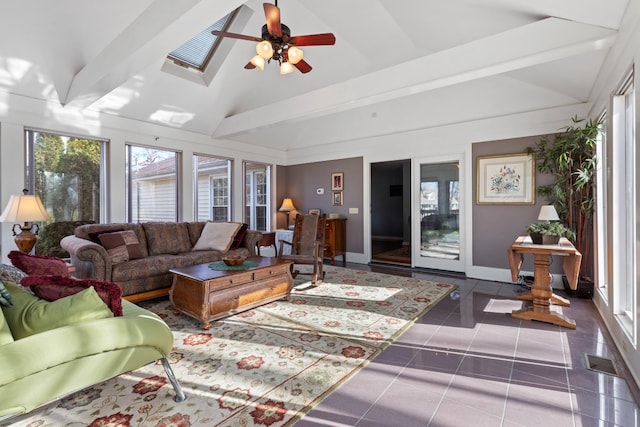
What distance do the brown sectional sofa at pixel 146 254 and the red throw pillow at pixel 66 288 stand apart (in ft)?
5.68

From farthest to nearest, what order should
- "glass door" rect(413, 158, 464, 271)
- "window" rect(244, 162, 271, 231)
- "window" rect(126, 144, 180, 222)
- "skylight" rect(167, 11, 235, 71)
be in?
1. "window" rect(244, 162, 271, 231)
2. "glass door" rect(413, 158, 464, 271)
3. "window" rect(126, 144, 180, 222)
4. "skylight" rect(167, 11, 235, 71)

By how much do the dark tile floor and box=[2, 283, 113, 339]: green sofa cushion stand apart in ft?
4.24

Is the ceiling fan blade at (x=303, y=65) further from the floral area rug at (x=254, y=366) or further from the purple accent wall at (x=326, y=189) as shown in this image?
the purple accent wall at (x=326, y=189)

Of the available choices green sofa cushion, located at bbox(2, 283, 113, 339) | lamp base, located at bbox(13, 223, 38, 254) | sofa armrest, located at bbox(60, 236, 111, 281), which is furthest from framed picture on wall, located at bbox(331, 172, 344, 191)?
green sofa cushion, located at bbox(2, 283, 113, 339)

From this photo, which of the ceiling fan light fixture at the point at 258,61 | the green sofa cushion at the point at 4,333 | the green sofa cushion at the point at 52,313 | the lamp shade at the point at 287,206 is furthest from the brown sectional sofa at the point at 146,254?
the ceiling fan light fixture at the point at 258,61

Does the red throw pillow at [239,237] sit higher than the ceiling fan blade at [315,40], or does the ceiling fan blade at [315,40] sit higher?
the ceiling fan blade at [315,40]

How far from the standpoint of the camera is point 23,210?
3.24 meters

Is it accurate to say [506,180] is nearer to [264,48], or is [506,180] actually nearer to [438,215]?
[438,215]

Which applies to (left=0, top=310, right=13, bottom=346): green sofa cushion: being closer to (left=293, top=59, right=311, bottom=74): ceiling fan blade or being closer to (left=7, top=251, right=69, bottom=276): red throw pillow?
(left=7, top=251, right=69, bottom=276): red throw pillow

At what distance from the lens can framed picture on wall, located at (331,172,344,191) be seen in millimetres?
6754

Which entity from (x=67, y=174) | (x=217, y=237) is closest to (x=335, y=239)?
(x=217, y=237)

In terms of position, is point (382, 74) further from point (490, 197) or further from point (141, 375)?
point (141, 375)

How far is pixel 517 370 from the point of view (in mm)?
2240

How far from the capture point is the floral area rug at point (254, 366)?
1774 mm
